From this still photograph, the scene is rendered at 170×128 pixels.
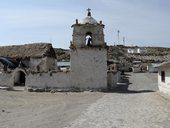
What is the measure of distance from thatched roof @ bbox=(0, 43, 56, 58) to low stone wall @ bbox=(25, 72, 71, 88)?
36.5 ft

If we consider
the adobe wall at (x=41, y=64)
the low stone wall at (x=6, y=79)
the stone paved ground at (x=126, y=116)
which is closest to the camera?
the stone paved ground at (x=126, y=116)

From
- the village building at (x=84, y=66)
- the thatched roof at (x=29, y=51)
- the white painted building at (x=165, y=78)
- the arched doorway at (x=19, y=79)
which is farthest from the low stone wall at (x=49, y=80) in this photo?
the thatched roof at (x=29, y=51)

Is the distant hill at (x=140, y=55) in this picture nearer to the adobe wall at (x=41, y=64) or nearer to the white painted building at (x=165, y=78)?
the adobe wall at (x=41, y=64)

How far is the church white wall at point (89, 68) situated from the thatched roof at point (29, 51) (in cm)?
1374

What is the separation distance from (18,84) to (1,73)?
3856mm

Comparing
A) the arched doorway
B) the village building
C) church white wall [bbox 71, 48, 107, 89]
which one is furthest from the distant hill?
church white wall [bbox 71, 48, 107, 89]

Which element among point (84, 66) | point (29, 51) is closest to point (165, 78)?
point (84, 66)

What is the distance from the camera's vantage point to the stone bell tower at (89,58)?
101 ft

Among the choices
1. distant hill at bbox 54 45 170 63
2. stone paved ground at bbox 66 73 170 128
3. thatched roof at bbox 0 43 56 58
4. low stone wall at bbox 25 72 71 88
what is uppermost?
distant hill at bbox 54 45 170 63

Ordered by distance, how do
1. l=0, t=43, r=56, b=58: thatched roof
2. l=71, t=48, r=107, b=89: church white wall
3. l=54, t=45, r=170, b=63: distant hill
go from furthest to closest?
l=54, t=45, r=170, b=63: distant hill → l=0, t=43, r=56, b=58: thatched roof → l=71, t=48, r=107, b=89: church white wall

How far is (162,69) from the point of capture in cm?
2783

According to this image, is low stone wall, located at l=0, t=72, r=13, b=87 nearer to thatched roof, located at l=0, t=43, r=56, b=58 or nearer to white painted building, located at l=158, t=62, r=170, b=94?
thatched roof, located at l=0, t=43, r=56, b=58

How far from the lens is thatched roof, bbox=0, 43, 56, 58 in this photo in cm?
4488

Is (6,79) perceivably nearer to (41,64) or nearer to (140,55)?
(41,64)
